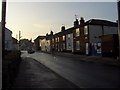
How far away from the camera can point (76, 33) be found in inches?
2014

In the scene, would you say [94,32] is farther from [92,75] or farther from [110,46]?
[92,75]

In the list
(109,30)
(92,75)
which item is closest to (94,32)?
(109,30)

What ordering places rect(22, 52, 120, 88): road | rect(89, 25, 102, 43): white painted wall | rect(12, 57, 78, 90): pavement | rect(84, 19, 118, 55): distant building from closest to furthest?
rect(12, 57, 78, 90): pavement, rect(22, 52, 120, 88): road, rect(84, 19, 118, 55): distant building, rect(89, 25, 102, 43): white painted wall

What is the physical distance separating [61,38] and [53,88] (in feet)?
191

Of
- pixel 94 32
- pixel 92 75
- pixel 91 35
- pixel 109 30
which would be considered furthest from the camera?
pixel 109 30

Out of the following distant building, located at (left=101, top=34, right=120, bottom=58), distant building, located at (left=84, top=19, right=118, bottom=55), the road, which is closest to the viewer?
the road

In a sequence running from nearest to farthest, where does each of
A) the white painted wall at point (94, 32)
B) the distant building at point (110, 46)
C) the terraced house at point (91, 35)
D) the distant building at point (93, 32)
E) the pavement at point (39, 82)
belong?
the pavement at point (39, 82) → the distant building at point (110, 46) → the terraced house at point (91, 35) → the distant building at point (93, 32) → the white painted wall at point (94, 32)

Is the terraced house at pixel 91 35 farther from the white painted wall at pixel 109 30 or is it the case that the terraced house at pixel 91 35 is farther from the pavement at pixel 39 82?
the pavement at pixel 39 82

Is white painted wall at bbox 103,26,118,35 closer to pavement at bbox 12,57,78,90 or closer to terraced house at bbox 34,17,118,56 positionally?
terraced house at bbox 34,17,118,56

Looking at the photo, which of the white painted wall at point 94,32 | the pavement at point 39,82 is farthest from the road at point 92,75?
the white painted wall at point 94,32

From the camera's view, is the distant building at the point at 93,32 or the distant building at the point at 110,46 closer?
the distant building at the point at 110,46

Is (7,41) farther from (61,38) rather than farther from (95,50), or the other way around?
(95,50)

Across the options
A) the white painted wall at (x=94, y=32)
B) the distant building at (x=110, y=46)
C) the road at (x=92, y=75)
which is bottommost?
the road at (x=92, y=75)

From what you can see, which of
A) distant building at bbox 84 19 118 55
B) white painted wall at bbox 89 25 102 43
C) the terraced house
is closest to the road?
the terraced house
